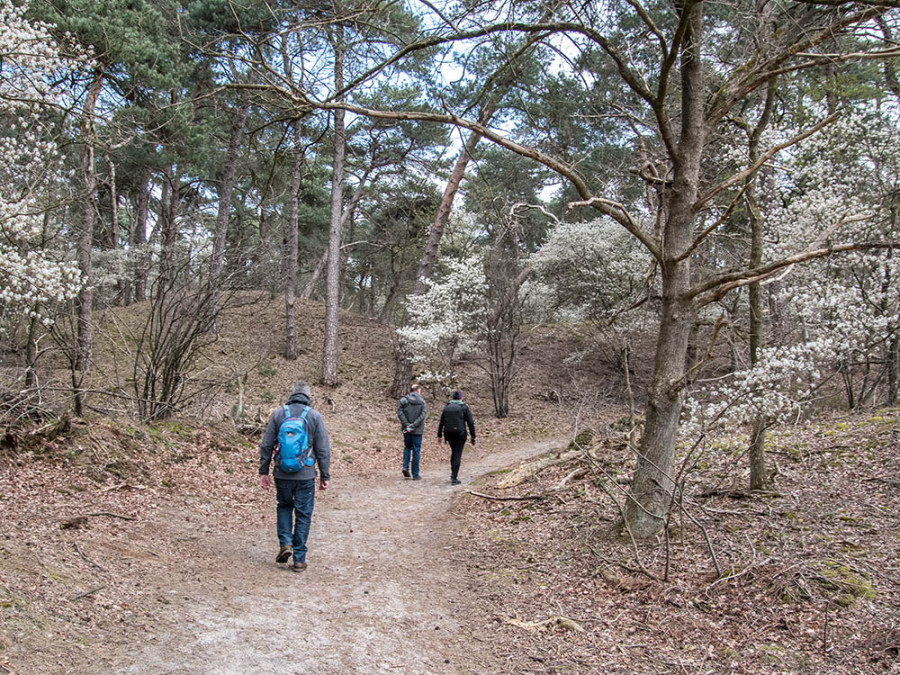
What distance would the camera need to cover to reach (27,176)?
901 centimetres

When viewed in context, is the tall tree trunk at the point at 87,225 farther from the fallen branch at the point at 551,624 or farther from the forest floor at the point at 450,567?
the fallen branch at the point at 551,624

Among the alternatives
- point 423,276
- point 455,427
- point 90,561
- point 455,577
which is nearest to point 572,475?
point 455,427

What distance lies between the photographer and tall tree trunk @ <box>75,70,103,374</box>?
304 inches

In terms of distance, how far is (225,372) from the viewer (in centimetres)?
1602

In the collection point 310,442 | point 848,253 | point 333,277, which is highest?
point 333,277

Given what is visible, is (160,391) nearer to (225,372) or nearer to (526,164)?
(225,372)

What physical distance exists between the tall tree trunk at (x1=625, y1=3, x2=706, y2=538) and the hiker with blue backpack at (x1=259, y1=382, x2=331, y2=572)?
3022 millimetres

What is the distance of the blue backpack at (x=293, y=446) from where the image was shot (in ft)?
18.3

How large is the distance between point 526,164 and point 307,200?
10397mm

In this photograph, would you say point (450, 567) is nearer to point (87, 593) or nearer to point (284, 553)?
point (284, 553)

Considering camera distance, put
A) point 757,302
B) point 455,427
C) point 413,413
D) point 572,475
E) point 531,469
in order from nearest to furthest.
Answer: point 757,302 → point 572,475 → point 531,469 → point 455,427 → point 413,413

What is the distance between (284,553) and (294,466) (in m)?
0.87

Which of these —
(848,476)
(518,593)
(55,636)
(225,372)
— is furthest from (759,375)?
(225,372)

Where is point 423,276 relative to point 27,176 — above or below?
above
